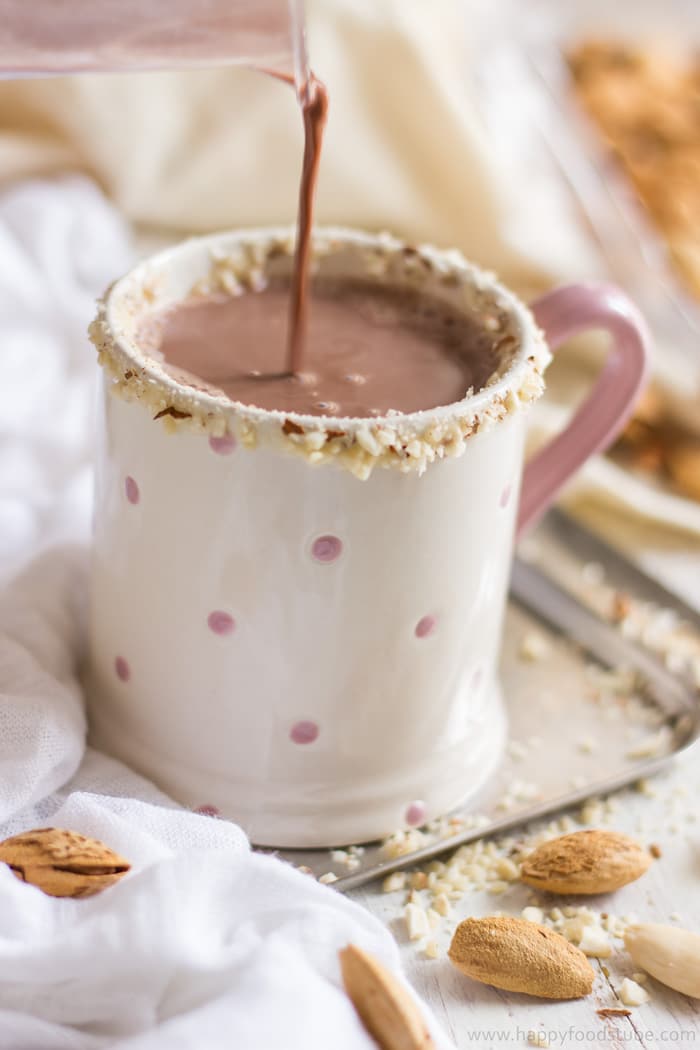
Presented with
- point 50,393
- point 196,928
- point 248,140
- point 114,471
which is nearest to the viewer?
point 196,928

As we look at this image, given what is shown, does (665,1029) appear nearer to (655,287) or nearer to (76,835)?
(76,835)

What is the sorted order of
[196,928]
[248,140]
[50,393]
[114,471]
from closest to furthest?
[196,928], [114,471], [50,393], [248,140]

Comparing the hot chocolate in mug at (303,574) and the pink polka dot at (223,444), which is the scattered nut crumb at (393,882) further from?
the pink polka dot at (223,444)

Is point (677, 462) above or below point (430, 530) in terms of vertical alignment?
below

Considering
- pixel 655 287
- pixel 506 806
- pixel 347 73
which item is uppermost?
pixel 347 73

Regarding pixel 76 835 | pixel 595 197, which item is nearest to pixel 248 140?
pixel 595 197

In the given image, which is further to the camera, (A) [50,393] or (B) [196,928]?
(A) [50,393]

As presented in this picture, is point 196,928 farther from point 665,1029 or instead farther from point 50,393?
point 50,393
